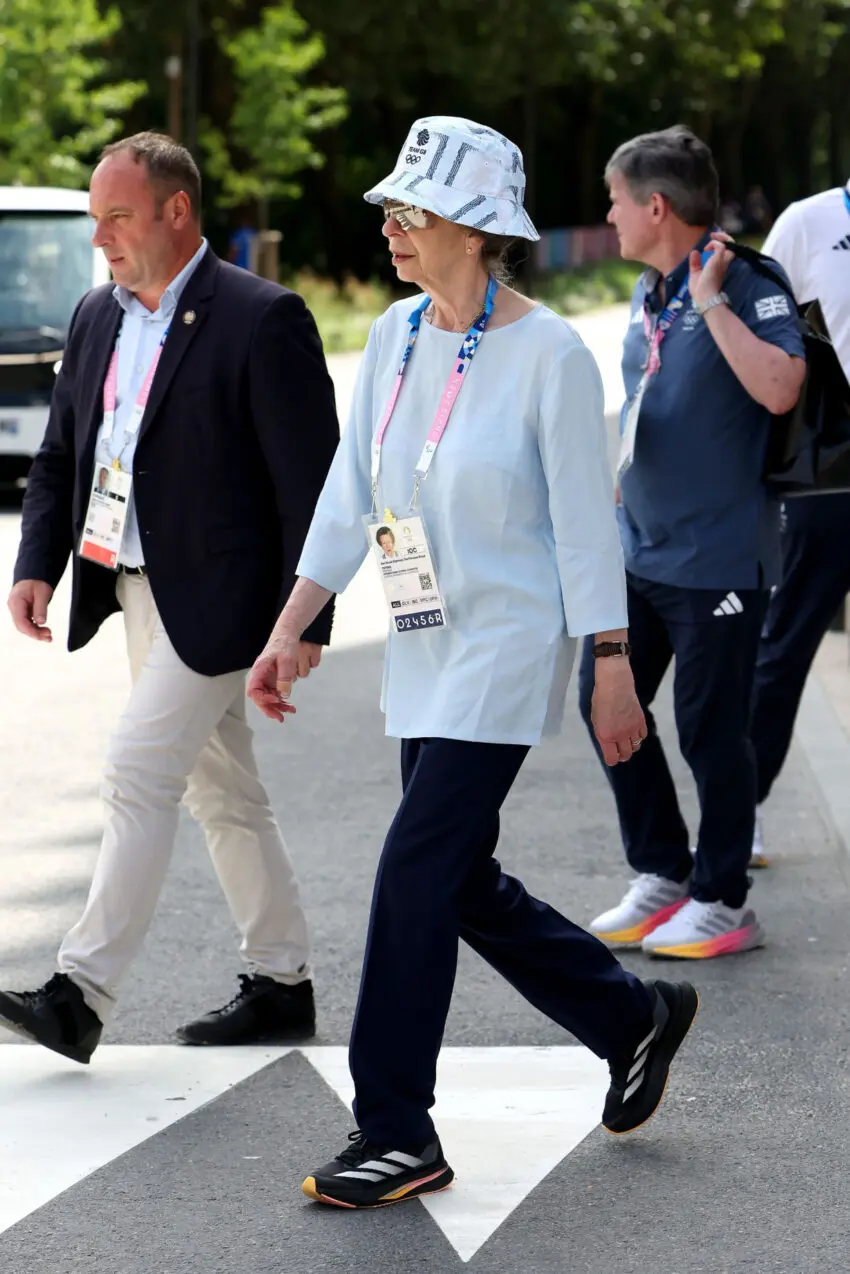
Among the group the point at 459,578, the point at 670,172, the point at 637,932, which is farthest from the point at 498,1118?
the point at 670,172

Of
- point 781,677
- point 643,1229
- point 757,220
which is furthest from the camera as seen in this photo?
point 757,220

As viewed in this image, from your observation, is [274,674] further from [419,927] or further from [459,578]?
[419,927]

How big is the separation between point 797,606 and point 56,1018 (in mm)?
2765

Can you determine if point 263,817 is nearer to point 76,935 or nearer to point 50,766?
point 76,935

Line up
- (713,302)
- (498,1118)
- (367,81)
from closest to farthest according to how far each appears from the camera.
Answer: (498,1118)
(713,302)
(367,81)

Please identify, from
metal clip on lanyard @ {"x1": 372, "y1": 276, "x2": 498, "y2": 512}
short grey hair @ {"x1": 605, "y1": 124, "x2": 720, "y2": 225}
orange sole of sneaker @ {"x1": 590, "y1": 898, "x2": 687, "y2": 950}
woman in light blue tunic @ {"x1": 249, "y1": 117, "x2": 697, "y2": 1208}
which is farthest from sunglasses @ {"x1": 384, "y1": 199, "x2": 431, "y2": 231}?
orange sole of sneaker @ {"x1": 590, "y1": 898, "x2": 687, "y2": 950}

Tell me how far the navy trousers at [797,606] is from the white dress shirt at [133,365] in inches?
89.6

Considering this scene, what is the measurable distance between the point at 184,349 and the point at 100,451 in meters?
0.30

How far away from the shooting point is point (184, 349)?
4.66 metres

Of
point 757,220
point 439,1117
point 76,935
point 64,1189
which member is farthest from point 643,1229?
point 757,220

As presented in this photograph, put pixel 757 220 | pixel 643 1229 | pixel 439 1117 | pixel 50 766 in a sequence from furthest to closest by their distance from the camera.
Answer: pixel 757 220 → pixel 50 766 → pixel 439 1117 → pixel 643 1229

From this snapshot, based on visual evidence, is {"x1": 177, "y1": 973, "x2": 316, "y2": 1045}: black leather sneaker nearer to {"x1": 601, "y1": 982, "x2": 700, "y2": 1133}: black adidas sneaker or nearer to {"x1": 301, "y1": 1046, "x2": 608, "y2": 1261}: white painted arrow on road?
{"x1": 301, "y1": 1046, "x2": 608, "y2": 1261}: white painted arrow on road

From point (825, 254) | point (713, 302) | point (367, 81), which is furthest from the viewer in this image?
point (367, 81)

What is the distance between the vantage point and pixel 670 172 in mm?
5375
